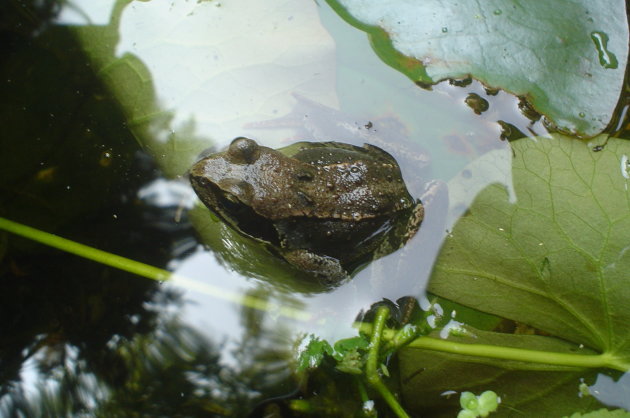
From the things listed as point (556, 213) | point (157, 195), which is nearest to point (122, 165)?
point (157, 195)

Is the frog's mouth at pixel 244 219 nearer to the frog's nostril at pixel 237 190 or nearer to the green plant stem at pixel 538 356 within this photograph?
the frog's nostril at pixel 237 190

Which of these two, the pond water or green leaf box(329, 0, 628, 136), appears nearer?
green leaf box(329, 0, 628, 136)

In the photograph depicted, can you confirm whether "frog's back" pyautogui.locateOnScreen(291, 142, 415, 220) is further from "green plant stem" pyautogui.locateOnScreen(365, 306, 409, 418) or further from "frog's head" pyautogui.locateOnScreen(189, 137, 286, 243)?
"green plant stem" pyautogui.locateOnScreen(365, 306, 409, 418)

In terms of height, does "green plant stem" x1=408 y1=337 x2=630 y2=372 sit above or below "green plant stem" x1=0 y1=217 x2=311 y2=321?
below

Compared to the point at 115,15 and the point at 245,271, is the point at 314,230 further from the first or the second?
the point at 115,15

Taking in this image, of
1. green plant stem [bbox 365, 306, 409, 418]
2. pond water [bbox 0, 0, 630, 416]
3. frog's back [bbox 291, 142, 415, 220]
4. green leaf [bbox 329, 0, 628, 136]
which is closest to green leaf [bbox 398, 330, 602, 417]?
green plant stem [bbox 365, 306, 409, 418]

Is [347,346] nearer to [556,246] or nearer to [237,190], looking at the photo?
[237,190]

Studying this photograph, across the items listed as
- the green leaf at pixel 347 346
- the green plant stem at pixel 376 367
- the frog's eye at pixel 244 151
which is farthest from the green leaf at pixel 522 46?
the green leaf at pixel 347 346
